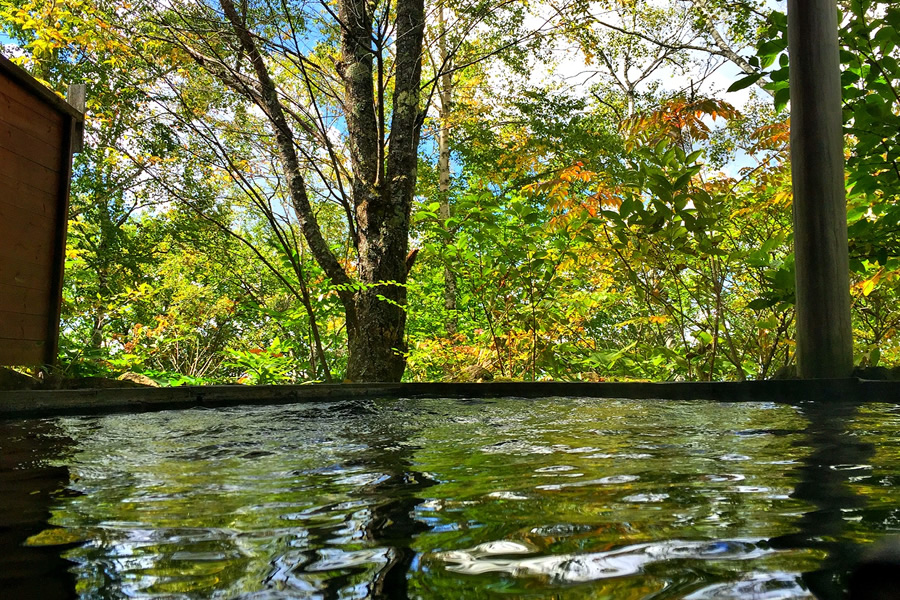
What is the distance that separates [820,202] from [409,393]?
229 cm

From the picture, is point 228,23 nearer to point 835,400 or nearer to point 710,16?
point 835,400

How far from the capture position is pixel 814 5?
250cm

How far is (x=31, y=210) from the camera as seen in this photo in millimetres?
3545

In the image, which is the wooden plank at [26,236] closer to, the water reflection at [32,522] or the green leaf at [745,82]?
the water reflection at [32,522]

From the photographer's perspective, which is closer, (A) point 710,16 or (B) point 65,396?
(B) point 65,396

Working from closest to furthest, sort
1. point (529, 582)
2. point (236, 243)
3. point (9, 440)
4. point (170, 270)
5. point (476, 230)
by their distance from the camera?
point (529, 582), point (9, 440), point (476, 230), point (170, 270), point (236, 243)

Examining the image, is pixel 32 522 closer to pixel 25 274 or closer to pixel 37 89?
pixel 25 274

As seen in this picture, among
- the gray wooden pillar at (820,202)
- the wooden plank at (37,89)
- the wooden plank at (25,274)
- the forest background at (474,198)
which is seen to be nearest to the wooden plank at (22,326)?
the wooden plank at (25,274)

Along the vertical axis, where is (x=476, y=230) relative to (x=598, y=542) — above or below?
above

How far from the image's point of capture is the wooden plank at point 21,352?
10.8ft

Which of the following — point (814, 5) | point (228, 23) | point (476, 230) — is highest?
point (228, 23)

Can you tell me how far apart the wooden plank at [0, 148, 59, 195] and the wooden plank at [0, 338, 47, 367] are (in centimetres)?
102

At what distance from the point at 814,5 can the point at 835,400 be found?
1.76m

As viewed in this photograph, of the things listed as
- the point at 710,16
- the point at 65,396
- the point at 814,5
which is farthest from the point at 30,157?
the point at 710,16
